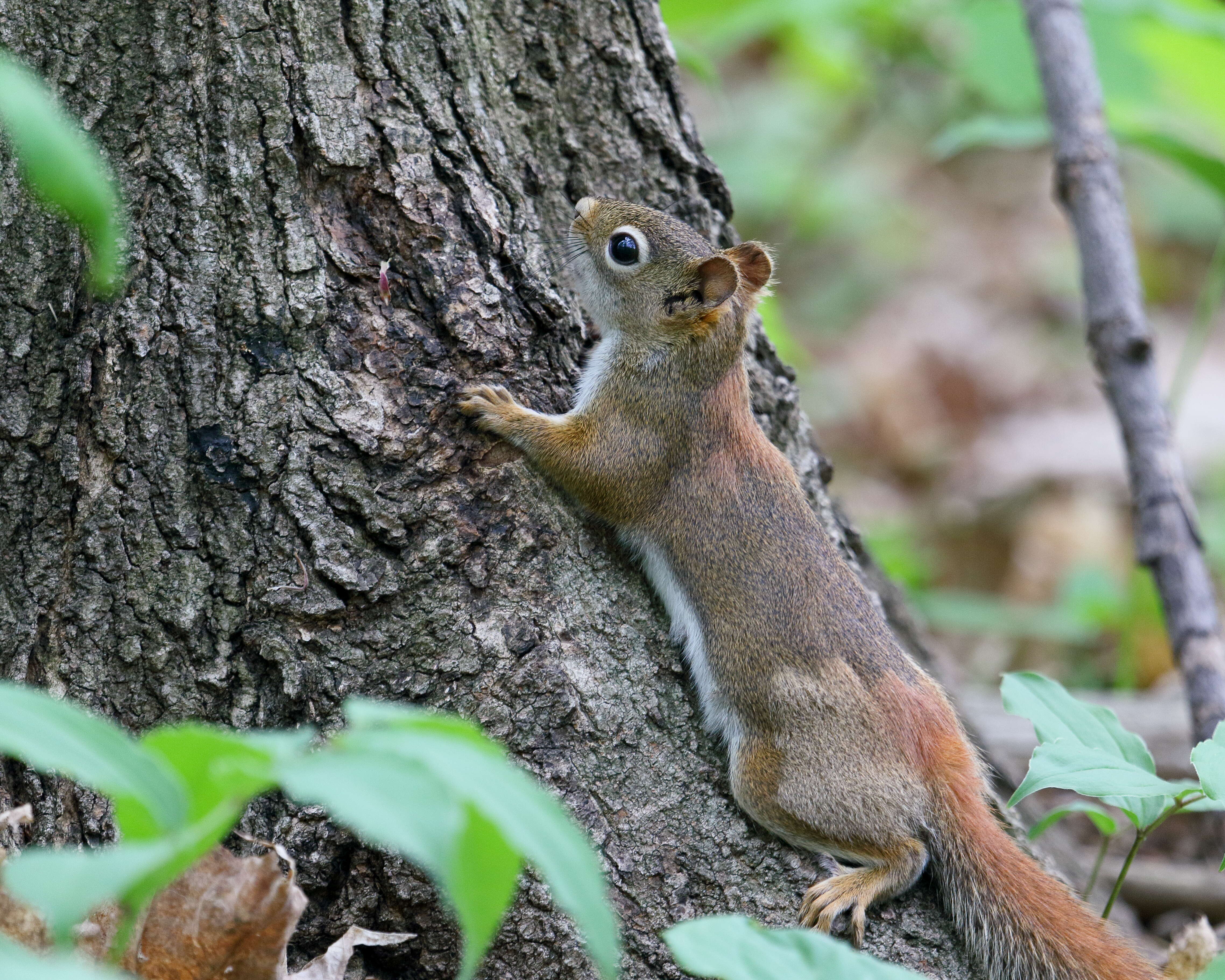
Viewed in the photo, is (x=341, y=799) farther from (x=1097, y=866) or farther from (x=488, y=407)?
(x=1097, y=866)

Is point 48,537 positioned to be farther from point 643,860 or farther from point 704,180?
point 704,180

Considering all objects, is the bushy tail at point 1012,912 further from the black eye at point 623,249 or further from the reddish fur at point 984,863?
the black eye at point 623,249

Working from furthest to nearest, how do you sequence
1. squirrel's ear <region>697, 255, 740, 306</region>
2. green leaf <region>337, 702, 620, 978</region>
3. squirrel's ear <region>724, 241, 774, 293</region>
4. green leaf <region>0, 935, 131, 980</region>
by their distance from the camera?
squirrel's ear <region>724, 241, 774, 293</region> < squirrel's ear <region>697, 255, 740, 306</region> < green leaf <region>337, 702, 620, 978</region> < green leaf <region>0, 935, 131, 980</region>

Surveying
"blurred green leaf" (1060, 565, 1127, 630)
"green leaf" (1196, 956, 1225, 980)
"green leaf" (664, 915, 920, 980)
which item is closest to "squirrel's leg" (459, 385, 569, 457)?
"green leaf" (664, 915, 920, 980)

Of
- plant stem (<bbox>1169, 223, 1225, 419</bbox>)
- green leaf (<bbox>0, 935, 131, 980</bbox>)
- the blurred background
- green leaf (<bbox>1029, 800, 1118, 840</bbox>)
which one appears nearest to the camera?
green leaf (<bbox>0, 935, 131, 980</bbox>)

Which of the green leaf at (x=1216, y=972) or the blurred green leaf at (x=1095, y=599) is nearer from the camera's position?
the green leaf at (x=1216, y=972)

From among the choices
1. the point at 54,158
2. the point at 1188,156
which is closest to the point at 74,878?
the point at 54,158

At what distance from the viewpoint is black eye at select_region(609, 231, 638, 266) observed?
2.59 m

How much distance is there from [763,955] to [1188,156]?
115 inches

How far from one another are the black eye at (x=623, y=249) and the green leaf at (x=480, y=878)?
1.83 meters

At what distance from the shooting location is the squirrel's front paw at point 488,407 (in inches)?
83.4

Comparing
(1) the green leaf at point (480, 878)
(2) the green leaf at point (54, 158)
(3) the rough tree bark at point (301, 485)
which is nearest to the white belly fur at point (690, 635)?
(3) the rough tree bark at point (301, 485)

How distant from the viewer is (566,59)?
8.16ft

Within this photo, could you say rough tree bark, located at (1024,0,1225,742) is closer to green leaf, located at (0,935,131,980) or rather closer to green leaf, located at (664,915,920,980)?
green leaf, located at (664,915,920,980)
